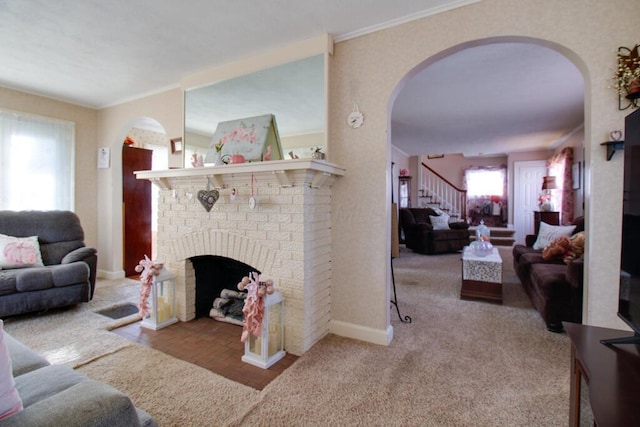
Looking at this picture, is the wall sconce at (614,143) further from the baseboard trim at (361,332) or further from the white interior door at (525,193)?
the white interior door at (525,193)

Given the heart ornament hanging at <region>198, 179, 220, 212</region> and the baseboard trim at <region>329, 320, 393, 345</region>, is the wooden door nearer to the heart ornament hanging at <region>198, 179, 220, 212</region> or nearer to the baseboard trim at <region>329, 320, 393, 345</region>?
the heart ornament hanging at <region>198, 179, 220, 212</region>

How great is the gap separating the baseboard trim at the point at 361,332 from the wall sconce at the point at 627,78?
6.64ft

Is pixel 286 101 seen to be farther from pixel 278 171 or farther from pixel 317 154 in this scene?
pixel 278 171

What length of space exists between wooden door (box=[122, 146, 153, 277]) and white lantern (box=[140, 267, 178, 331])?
1959mm

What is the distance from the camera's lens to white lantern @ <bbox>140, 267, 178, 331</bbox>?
264 centimetres

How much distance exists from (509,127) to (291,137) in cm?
491

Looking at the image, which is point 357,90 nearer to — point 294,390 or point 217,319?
point 294,390

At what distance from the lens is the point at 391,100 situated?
7.57 feet

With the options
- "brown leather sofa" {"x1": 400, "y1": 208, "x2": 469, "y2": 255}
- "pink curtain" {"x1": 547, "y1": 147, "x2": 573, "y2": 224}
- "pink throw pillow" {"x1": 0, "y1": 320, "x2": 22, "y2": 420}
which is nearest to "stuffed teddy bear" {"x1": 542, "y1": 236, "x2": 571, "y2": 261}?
"brown leather sofa" {"x1": 400, "y1": 208, "x2": 469, "y2": 255}

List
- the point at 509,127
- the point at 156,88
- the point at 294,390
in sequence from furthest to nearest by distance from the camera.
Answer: the point at 509,127 → the point at 156,88 → the point at 294,390

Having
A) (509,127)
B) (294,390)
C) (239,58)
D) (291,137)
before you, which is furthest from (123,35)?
(509,127)

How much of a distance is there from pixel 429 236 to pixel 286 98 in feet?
15.9

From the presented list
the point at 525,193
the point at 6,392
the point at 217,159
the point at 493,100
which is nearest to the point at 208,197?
the point at 217,159

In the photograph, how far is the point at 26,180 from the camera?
12.0ft
